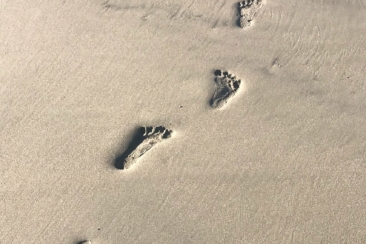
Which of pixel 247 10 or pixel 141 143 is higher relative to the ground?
pixel 247 10

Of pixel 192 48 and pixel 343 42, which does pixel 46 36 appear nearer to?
pixel 192 48

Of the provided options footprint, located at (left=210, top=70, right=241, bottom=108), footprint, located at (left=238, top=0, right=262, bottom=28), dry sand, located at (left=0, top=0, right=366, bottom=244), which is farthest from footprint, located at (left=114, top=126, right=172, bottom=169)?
footprint, located at (left=238, top=0, right=262, bottom=28)

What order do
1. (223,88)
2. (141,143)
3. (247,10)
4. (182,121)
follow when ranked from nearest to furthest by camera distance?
1. (141,143)
2. (182,121)
3. (223,88)
4. (247,10)

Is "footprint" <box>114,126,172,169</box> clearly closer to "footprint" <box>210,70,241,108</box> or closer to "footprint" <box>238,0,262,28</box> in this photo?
"footprint" <box>210,70,241,108</box>

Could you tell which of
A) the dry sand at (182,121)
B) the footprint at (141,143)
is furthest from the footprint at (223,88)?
the footprint at (141,143)

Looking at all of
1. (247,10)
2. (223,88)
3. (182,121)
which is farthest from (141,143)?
(247,10)

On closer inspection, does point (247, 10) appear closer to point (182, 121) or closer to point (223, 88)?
point (223, 88)

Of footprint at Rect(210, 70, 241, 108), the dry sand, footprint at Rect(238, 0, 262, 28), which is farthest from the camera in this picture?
footprint at Rect(238, 0, 262, 28)
